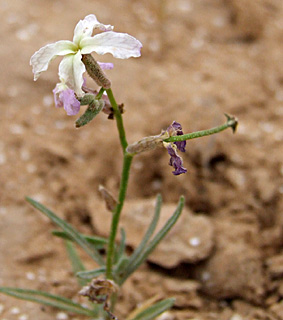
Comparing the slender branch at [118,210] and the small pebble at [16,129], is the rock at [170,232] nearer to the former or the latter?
the slender branch at [118,210]

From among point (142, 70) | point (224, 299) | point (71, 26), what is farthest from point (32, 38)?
point (224, 299)

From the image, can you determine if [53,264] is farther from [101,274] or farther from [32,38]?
[32,38]

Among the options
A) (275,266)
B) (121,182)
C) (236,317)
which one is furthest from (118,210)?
(275,266)

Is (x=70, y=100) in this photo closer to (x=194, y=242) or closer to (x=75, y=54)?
(x=75, y=54)

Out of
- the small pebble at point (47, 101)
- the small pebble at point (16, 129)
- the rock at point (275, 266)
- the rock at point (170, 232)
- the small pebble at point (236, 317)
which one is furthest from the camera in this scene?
the small pebble at point (47, 101)

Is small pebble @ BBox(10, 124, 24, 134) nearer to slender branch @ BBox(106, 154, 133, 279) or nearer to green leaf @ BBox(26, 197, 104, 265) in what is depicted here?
green leaf @ BBox(26, 197, 104, 265)

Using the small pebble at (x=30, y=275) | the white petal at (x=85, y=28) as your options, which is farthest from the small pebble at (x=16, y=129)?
the white petal at (x=85, y=28)
